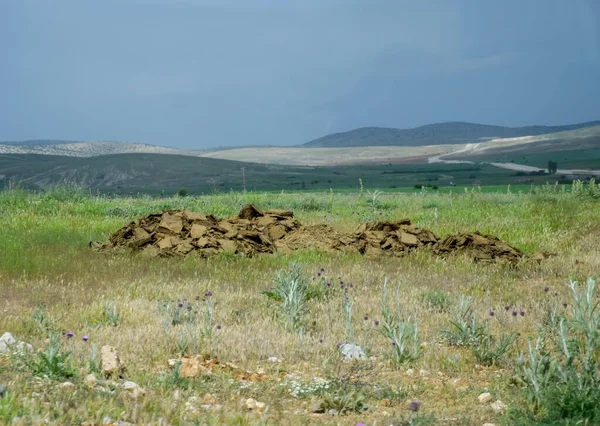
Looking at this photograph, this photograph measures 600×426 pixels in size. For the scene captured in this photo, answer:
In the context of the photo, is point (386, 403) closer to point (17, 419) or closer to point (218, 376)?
point (218, 376)

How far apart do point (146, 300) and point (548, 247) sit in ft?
24.9

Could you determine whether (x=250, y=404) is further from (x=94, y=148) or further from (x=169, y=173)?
(x=94, y=148)

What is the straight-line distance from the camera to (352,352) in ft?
19.4

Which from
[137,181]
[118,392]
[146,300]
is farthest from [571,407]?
[137,181]

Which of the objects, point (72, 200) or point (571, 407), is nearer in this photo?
point (571, 407)

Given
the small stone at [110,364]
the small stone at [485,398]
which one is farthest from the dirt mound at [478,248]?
the small stone at [110,364]

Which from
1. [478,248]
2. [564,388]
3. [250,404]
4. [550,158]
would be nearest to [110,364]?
[250,404]

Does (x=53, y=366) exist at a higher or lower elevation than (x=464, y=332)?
higher

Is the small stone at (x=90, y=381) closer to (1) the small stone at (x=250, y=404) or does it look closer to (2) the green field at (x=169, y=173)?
(1) the small stone at (x=250, y=404)

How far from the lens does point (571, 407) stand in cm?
421

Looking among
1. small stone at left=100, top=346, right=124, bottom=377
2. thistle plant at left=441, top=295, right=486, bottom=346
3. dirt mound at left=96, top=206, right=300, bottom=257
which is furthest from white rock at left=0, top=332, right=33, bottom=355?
dirt mound at left=96, top=206, right=300, bottom=257

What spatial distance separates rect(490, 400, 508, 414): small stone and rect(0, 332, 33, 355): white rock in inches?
134

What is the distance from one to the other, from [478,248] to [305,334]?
5771mm

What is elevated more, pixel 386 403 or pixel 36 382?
pixel 36 382
